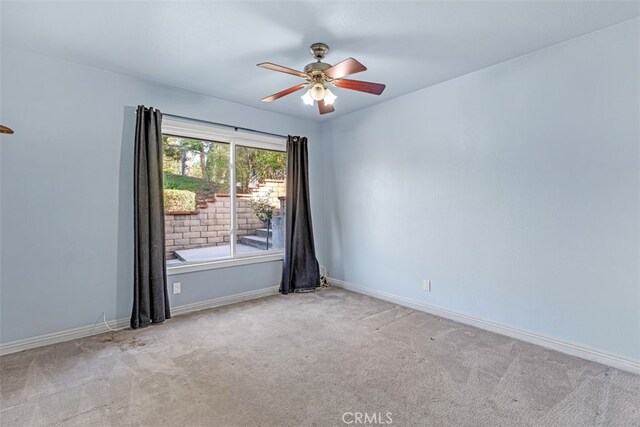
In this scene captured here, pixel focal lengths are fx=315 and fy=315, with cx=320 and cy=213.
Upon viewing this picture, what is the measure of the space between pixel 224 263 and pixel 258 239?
0.63 metres

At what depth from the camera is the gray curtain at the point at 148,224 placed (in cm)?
314

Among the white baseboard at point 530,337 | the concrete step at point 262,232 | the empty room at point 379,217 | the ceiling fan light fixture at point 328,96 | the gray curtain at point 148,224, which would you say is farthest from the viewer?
A: the concrete step at point 262,232

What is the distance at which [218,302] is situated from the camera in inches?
151

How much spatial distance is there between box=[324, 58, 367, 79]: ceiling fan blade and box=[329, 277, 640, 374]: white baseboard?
8.55 feet

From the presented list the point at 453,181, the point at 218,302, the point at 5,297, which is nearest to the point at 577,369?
the point at 453,181

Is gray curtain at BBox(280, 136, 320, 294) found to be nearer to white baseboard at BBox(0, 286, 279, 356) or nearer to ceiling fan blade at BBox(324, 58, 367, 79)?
white baseboard at BBox(0, 286, 279, 356)

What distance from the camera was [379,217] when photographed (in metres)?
4.11

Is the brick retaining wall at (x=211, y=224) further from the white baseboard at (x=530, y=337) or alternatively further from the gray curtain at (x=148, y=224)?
the white baseboard at (x=530, y=337)

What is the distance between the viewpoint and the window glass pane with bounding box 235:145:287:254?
4.19 metres

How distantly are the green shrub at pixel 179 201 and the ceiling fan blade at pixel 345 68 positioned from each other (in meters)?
2.26

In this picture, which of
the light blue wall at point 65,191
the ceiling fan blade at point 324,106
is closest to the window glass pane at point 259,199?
the light blue wall at point 65,191

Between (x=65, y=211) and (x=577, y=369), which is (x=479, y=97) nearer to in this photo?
(x=577, y=369)

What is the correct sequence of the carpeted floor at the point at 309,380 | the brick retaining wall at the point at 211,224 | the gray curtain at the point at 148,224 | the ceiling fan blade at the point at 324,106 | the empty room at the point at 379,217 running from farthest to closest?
the brick retaining wall at the point at 211,224 < the gray curtain at the point at 148,224 < the ceiling fan blade at the point at 324,106 < the empty room at the point at 379,217 < the carpeted floor at the point at 309,380

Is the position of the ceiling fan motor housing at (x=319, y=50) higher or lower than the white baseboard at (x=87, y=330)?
higher
